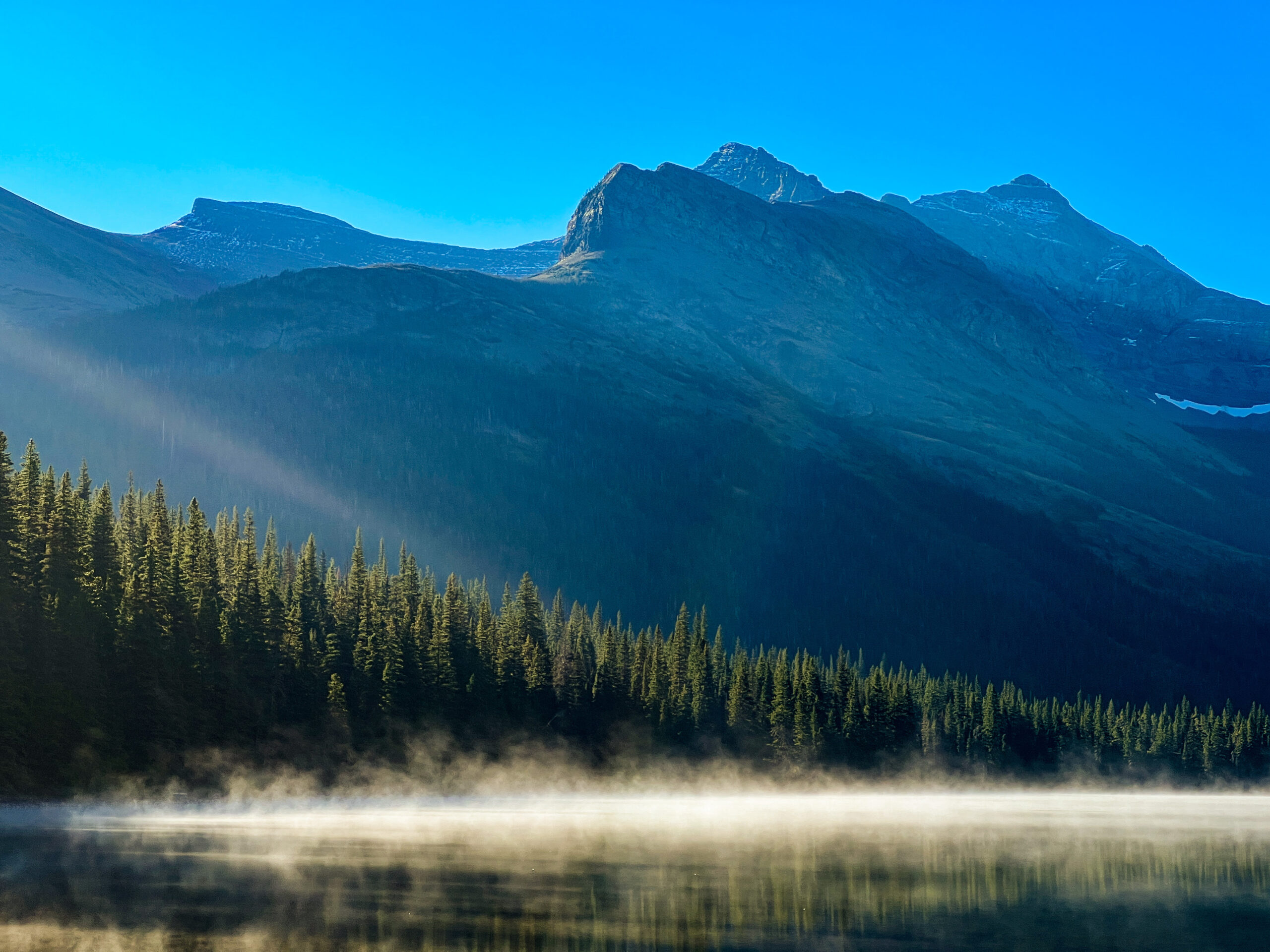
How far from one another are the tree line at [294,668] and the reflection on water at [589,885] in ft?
27.3

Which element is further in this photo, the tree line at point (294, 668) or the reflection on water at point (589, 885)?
the tree line at point (294, 668)

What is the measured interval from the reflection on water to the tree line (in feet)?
27.3

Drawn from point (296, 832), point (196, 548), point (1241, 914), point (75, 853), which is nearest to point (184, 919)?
point (75, 853)

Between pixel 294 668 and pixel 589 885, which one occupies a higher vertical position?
pixel 589 885

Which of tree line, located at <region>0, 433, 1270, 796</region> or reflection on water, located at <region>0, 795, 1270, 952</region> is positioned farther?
tree line, located at <region>0, 433, 1270, 796</region>

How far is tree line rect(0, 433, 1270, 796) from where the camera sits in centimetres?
8325

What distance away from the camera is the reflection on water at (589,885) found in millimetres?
42156

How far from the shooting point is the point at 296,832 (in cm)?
7394

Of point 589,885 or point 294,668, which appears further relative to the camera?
point 294,668

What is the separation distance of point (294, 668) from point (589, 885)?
60214 mm

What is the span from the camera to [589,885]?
54.6 metres

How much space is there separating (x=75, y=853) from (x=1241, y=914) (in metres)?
54.2

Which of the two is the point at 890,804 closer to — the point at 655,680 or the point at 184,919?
the point at 655,680

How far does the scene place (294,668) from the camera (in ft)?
353
